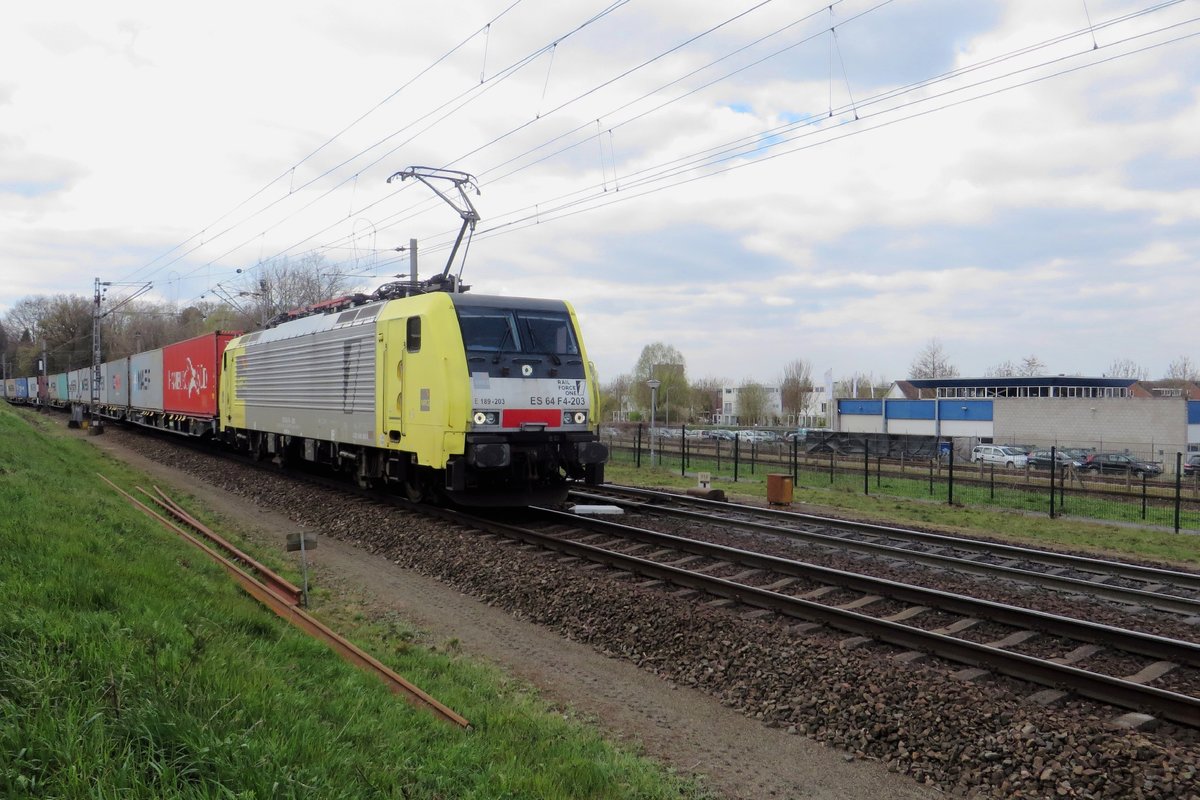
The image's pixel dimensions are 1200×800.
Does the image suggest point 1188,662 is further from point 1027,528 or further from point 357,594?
point 1027,528

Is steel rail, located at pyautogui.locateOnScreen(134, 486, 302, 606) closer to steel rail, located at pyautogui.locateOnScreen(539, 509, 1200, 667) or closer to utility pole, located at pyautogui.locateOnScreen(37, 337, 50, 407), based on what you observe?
steel rail, located at pyautogui.locateOnScreen(539, 509, 1200, 667)

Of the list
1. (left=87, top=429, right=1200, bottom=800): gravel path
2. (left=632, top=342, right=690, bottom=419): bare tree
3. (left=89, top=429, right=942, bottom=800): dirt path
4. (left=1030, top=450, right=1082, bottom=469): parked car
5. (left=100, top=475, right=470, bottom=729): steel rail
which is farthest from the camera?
(left=632, top=342, right=690, bottom=419): bare tree

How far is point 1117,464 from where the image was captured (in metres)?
31.7

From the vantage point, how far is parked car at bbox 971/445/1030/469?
3723 cm

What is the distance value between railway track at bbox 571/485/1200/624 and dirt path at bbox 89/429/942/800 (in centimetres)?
494

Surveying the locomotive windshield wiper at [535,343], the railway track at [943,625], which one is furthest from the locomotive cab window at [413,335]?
the railway track at [943,625]

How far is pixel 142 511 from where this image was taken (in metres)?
12.8

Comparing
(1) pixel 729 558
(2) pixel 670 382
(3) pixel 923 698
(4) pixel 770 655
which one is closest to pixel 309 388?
(1) pixel 729 558

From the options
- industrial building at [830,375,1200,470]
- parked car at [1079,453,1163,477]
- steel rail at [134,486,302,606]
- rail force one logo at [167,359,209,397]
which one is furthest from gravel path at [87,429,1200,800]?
industrial building at [830,375,1200,470]

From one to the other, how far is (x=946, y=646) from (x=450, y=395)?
7.15 m

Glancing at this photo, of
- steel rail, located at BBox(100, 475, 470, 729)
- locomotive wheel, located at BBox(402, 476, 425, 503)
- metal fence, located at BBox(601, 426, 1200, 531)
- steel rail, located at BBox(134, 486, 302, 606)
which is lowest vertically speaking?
metal fence, located at BBox(601, 426, 1200, 531)

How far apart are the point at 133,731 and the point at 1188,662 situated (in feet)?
23.6

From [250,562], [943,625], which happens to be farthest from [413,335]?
[943,625]

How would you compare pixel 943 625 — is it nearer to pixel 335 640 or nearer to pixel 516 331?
pixel 335 640
